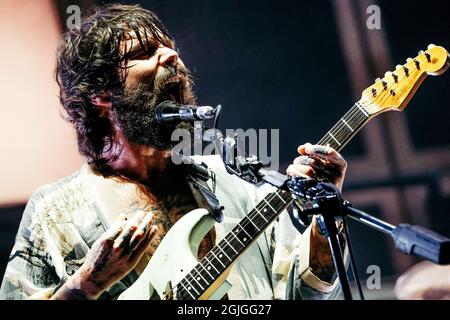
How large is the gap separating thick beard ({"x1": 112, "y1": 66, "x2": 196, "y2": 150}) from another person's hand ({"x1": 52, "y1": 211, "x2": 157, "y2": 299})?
330mm

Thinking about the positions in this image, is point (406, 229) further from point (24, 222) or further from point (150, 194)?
point (24, 222)

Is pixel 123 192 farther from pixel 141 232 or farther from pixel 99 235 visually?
pixel 141 232

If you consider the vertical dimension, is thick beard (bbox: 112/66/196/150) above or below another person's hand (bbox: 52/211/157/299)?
above

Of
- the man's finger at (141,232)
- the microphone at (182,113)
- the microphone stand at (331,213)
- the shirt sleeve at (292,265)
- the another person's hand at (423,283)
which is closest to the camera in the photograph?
the microphone stand at (331,213)

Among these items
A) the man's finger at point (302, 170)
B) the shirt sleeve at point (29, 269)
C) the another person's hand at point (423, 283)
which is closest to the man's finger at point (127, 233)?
the shirt sleeve at point (29, 269)

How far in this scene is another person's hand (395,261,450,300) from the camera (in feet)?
6.91

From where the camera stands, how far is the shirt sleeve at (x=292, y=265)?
1876 mm

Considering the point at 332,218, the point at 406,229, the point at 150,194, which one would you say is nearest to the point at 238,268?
the point at 150,194

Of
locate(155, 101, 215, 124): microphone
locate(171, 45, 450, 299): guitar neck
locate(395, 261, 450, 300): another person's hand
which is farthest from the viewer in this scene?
locate(395, 261, 450, 300): another person's hand

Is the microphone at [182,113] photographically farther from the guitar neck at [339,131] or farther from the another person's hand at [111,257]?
the guitar neck at [339,131]

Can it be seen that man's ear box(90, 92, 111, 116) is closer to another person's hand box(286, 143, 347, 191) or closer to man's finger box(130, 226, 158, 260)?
man's finger box(130, 226, 158, 260)

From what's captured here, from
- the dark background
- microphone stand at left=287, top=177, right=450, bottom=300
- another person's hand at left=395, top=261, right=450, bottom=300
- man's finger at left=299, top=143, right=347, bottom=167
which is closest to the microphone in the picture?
microphone stand at left=287, top=177, right=450, bottom=300

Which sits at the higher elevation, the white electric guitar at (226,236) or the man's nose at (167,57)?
the man's nose at (167,57)

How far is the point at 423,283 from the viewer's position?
2150mm
